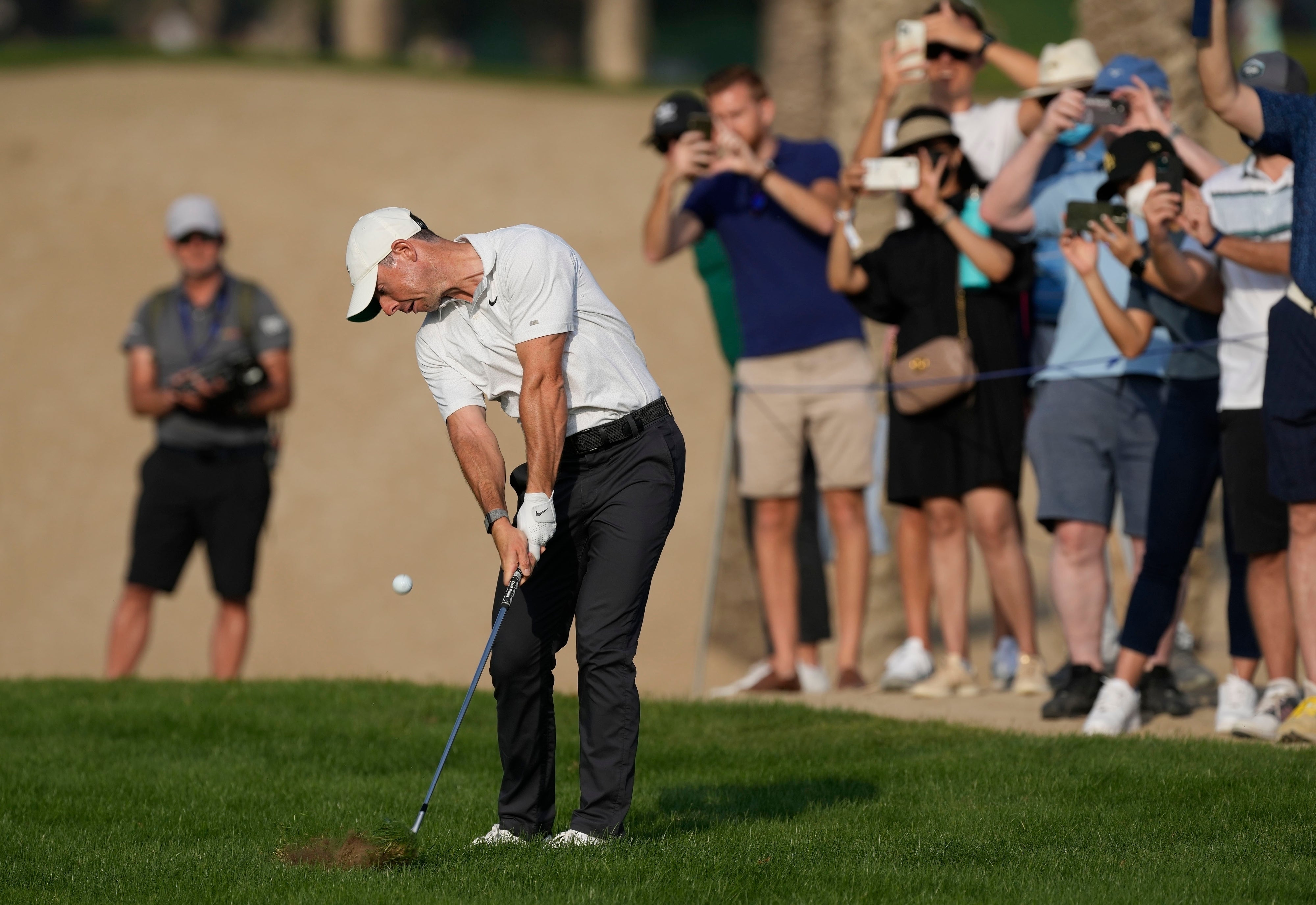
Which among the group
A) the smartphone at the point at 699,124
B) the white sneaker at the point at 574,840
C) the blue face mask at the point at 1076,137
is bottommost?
the white sneaker at the point at 574,840

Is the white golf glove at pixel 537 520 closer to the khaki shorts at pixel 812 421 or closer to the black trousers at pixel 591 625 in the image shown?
the black trousers at pixel 591 625

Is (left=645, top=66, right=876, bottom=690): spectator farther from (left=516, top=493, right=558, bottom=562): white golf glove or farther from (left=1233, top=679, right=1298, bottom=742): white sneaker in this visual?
(left=516, top=493, right=558, bottom=562): white golf glove

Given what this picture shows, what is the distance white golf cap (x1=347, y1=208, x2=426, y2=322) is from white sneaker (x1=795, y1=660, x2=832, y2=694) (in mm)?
4119

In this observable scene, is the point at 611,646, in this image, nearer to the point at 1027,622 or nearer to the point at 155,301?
the point at 1027,622

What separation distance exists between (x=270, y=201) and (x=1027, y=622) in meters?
15.7

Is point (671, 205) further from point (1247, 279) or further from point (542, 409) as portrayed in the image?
point (542, 409)

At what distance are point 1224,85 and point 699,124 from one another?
9.27ft

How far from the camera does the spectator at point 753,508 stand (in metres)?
8.54

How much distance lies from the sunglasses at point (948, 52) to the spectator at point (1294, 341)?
6.70 feet

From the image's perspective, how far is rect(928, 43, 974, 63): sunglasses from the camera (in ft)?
27.2

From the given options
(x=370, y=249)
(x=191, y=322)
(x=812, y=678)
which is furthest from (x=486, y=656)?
(x=191, y=322)

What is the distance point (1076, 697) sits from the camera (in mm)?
7383

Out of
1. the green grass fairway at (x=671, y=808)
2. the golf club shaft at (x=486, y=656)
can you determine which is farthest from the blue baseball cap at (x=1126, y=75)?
the golf club shaft at (x=486, y=656)

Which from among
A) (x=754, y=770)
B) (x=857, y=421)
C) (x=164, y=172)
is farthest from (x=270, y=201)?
(x=754, y=770)
